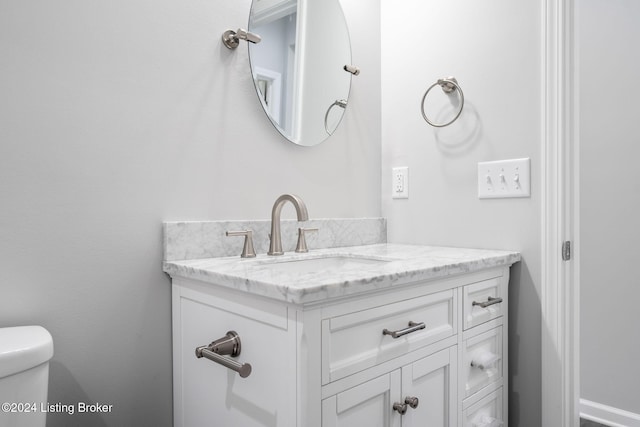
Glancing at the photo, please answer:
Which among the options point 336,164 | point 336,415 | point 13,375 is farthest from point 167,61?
point 336,415

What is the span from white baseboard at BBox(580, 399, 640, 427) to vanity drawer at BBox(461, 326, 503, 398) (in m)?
1.02

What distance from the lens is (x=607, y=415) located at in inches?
73.1

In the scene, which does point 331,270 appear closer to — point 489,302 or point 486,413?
point 489,302

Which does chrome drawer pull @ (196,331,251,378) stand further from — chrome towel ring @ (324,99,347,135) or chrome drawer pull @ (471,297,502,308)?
chrome towel ring @ (324,99,347,135)

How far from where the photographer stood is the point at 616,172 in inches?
72.4

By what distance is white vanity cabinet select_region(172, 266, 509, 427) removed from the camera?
76 cm

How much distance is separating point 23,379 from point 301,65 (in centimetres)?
119

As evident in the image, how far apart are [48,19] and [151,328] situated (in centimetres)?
79

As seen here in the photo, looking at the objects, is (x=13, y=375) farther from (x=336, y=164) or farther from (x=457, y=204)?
(x=457, y=204)

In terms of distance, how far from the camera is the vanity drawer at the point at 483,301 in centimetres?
113

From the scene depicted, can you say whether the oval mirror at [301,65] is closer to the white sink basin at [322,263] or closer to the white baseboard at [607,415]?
the white sink basin at [322,263]

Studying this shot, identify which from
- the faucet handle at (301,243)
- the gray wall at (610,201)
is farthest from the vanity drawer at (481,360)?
the gray wall at (610,201)

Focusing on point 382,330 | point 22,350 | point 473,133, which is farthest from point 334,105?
point 22,350

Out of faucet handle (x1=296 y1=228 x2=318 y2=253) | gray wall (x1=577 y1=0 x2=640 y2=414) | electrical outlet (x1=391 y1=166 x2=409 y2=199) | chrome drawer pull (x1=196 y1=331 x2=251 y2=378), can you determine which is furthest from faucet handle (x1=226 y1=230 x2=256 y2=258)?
gray wall (x1=577 y1=0 x2=640 y2=414)
